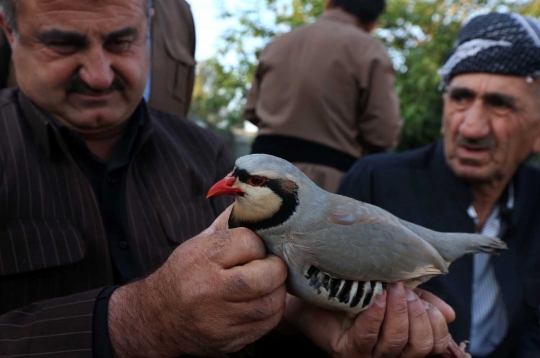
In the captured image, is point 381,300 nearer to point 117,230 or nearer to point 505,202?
point 117,230

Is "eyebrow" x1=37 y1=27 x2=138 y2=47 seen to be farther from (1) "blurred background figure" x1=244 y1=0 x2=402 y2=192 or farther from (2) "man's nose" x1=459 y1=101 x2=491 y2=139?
(1) "blurred background figure" x1=244 y1=0 x2=402 y2=192

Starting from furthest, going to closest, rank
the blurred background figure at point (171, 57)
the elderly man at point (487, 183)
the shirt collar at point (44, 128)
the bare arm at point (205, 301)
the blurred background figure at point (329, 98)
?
the blurred background figure at point (329, 98)
the blurred background figure at point (171, 57)
the elderly man at point (487, 183)
the shirt collar at point (44, 128)
the bare arm at point (205, 301)

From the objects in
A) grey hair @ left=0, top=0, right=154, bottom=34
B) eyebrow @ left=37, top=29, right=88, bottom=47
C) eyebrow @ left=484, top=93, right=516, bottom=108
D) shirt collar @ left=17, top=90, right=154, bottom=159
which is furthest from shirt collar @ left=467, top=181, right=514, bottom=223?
grey hair @ left=0, top=0, right=154, bottom=34

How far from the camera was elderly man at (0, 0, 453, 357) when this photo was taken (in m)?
1.37

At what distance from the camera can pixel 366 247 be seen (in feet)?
5.06

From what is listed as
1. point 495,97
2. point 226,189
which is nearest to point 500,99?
point 495,97

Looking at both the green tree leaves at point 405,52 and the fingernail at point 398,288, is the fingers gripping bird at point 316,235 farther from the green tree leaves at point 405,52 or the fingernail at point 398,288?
the green tree leaves at point 405,52

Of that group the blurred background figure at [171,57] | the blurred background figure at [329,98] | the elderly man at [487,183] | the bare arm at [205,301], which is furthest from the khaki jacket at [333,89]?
the bare arm at [205,301]

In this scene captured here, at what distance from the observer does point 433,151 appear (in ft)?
8.30

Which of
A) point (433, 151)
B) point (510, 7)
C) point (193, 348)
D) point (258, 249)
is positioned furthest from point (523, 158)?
point (510, 7)

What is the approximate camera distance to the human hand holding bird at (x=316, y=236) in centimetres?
147

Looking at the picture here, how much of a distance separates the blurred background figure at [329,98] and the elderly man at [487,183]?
975 millimetres

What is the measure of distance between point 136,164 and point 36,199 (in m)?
0.36

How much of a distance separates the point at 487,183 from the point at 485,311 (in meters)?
0.51
